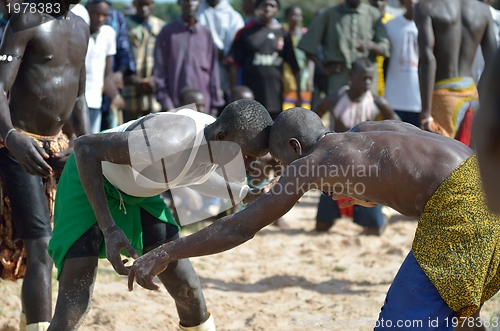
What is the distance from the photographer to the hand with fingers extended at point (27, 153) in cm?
333

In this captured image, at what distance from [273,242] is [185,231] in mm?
822

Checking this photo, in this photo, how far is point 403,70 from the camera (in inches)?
285

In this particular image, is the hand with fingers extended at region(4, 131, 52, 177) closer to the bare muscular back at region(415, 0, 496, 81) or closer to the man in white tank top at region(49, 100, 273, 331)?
the man in white tank top at region(49, 100, 273, 331)

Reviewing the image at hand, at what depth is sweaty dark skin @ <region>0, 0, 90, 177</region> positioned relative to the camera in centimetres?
350

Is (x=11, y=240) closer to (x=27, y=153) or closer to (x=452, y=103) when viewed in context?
(x=27, y=153)

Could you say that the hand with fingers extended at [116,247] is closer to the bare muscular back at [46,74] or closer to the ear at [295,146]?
the ear at [295,146]

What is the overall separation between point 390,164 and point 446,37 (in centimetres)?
314

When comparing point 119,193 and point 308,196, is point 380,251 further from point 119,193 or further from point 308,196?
point 119,193

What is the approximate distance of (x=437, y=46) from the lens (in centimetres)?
545

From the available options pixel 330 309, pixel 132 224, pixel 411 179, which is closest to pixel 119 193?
pixel 132 224

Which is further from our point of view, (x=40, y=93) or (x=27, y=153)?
(x=40, y=93)

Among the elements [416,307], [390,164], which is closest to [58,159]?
[390,164]

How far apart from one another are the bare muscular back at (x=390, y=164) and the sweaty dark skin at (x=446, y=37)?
275 centimetres

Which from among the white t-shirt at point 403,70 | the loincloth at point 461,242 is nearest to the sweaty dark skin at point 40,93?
the loincloth at point 461,242
